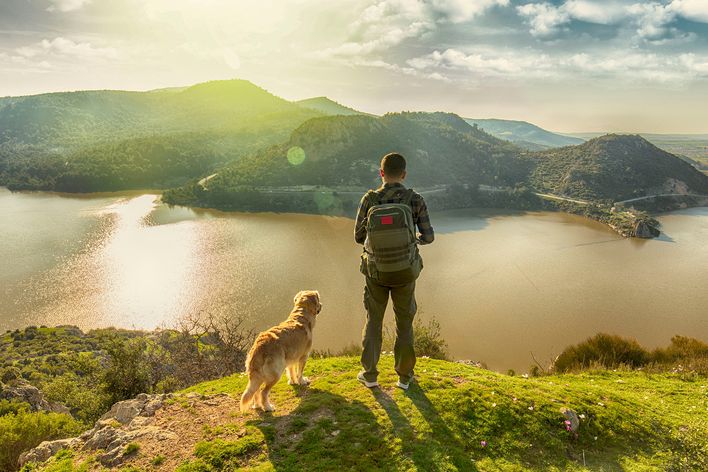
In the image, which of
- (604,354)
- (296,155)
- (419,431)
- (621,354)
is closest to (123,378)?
(419,431)

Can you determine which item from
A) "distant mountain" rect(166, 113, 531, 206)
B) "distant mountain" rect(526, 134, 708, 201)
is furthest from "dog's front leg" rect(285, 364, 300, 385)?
"distant mountain" rect(526, 134, 708, 201)

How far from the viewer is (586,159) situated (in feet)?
327

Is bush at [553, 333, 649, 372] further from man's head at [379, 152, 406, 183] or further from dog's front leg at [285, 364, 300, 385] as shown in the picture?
man's head at [379, 152, 406, 183]

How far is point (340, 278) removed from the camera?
3644cm

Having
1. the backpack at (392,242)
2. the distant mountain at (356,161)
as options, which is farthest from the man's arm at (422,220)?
the distant mountain at (356,161)

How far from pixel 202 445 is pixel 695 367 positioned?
1288 cm

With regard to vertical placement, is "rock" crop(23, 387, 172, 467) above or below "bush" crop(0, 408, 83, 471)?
above

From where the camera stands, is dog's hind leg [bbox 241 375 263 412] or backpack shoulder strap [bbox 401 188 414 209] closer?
backpack shoulder strap [bbox 401 188 414 209]

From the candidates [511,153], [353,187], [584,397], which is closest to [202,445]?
[584,397]

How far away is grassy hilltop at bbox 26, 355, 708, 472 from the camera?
4.34 m

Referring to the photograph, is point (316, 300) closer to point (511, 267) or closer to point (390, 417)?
point (390, 417)

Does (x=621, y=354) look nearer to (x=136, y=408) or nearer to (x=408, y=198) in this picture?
(x=408, y=198)

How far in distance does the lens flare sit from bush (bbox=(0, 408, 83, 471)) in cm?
8313

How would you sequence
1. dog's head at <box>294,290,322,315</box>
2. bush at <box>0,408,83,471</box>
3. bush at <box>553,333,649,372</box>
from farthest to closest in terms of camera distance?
bush at <box>553,333,649,372</box>, bush at <box>0,408,83,471</box>, dog's head at <box>294,290,322,315</box>
